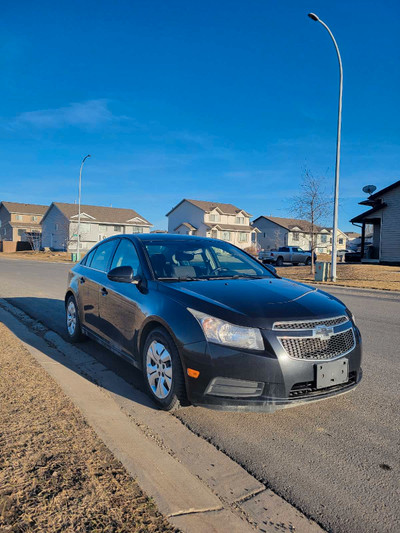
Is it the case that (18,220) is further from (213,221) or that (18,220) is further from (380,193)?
(380,193)

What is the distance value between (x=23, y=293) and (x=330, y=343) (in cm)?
1018

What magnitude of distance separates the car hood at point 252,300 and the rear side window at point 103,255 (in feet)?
5.48

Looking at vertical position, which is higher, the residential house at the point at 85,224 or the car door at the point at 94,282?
the residential house at the point at 85,224

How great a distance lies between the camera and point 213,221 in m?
64.5

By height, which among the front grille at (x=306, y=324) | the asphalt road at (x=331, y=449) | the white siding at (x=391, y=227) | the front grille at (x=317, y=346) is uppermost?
the white siding at (x=391, y=227)

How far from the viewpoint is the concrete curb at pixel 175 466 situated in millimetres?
2275

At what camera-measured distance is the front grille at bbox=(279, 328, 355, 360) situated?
10.4 feet

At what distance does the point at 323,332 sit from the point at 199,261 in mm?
1883

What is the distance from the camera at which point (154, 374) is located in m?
3.75

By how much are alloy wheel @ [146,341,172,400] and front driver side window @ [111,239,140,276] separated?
100cm

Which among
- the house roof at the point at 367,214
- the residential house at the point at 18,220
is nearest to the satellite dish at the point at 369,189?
the house roof at the point at 367,214

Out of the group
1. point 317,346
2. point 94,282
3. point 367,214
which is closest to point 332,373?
point 317,346

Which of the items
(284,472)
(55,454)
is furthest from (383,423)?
(55,454)

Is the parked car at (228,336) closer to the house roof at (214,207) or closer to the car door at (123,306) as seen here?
the car door at (123,306)
